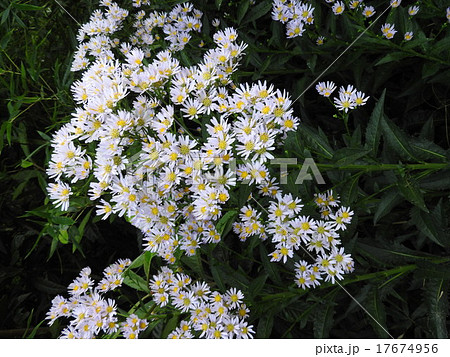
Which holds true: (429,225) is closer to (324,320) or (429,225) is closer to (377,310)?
(377,310)

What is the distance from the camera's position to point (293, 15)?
6.89 feet

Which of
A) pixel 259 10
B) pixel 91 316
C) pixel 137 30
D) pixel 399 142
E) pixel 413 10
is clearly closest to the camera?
pixel 399 142

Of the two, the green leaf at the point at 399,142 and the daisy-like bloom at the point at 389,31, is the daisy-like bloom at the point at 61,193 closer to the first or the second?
the green leaf at the point at 399,142

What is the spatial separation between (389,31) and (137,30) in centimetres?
148

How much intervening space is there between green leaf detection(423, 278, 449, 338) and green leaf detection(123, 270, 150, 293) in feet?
4.18

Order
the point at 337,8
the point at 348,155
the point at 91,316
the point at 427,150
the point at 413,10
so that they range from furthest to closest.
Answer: the point at 337,8, the point at 413,10, the point at 91,316, the point at 427,150, the point at 348,155

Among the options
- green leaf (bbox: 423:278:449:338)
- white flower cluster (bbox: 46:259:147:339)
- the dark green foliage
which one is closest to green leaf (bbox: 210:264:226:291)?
the dark green foliage

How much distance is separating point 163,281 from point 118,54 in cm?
145

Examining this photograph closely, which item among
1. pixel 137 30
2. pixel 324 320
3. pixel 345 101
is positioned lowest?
pixel 324 320

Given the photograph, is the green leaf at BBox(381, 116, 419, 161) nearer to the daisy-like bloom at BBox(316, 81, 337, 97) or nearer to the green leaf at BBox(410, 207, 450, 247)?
the green leaf at BBox(410, 207, 450, 247)

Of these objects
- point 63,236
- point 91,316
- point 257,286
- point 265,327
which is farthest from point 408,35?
point 91,316

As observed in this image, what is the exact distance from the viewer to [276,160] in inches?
56.4

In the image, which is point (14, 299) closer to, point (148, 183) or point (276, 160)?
point (148, 183)

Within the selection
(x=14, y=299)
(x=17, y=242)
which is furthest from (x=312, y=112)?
(x=14, y=299)
